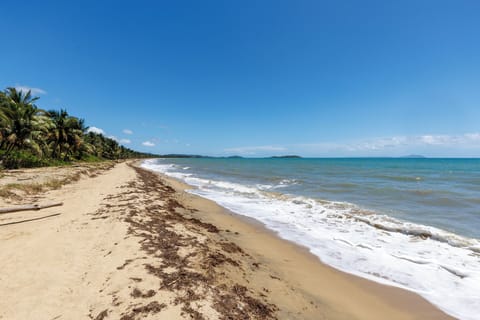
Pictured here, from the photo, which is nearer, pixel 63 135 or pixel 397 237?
pixel 397 237

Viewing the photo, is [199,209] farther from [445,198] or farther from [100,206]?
[445,198]

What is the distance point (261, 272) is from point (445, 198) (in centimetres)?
1585

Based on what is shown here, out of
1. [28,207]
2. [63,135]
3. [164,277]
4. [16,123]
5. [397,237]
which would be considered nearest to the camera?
[164,277]

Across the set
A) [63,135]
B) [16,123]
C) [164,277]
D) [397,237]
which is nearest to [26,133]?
[16,123]

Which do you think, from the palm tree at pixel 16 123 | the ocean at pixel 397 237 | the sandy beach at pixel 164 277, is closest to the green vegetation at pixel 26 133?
the palm tree at pixel 16 123

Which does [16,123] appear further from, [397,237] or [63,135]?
[397,237]

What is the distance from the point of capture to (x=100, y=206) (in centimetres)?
860

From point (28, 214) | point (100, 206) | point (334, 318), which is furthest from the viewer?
point (100, 206)

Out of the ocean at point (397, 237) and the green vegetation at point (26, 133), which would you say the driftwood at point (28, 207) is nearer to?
the ocean at point (397, 237)

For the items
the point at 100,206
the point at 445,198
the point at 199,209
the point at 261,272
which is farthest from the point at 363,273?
the point at 445,198

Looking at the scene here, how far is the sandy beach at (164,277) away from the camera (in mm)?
3039

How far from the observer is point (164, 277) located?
3.71 metres

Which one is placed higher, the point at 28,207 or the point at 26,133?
the point at 26,133

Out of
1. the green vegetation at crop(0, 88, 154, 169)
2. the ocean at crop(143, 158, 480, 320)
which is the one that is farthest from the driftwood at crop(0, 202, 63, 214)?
the green vegetation at crop(0, 88, 154, 169)
